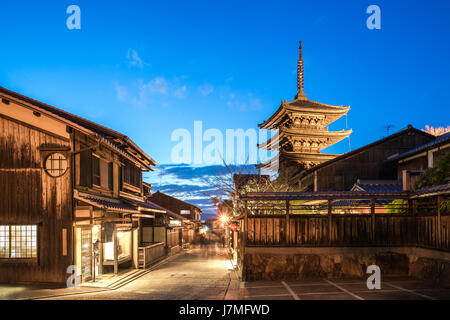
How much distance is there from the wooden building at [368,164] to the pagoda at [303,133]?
6790mm

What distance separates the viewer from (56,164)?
14812 millimetres

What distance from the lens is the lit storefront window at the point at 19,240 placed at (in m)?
14.7

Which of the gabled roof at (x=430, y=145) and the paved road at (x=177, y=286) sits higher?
the gabled roof at (x=430, y=145)

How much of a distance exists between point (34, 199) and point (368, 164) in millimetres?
25188

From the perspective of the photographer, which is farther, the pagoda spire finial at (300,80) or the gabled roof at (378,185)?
the pagoda spire finial at (300,80)

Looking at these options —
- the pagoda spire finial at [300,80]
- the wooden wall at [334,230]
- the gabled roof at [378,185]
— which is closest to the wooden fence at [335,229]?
the wooden wall at [334,230]

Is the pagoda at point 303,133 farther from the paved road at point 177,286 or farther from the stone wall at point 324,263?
the stone wall at point 324,263

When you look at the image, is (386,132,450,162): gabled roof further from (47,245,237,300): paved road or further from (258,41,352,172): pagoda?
(47,245,237,300): paved road

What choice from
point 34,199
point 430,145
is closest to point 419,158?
point 430,145

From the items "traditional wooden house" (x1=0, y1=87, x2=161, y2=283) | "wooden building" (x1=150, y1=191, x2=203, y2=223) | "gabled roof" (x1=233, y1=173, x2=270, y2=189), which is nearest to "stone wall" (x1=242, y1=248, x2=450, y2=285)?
"traditional wooden house" (x1=0, y1=87, x2=161, y2=283)

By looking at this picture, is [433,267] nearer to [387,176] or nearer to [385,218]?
[385,218]

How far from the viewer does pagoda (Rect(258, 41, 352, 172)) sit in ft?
120
